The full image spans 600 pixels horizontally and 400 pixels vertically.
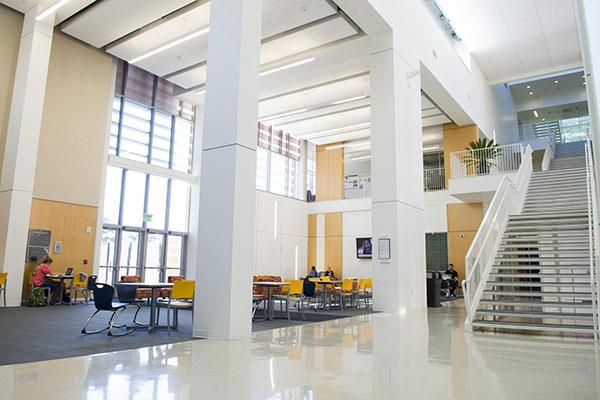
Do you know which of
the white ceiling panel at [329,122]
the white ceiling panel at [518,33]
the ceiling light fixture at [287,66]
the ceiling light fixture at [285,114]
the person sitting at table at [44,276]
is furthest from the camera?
the white ceiling panel at [329,122]

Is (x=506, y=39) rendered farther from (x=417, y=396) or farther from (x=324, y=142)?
(x=417, y=396)

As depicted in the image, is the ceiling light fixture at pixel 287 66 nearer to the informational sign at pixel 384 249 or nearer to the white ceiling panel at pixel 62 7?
the white ceiling panel at pixel 62 7

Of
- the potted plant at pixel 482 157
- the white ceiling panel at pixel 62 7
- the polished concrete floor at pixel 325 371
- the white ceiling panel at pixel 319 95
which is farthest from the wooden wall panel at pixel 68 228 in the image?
the potted plant at pixel 482 157

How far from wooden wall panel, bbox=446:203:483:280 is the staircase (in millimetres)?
4181

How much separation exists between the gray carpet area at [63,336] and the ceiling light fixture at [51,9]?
6263 millimetres

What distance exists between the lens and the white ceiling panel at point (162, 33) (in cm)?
1036

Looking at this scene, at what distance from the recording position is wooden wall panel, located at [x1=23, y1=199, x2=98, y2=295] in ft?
34.7

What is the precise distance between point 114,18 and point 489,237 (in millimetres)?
9491

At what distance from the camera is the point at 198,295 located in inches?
210

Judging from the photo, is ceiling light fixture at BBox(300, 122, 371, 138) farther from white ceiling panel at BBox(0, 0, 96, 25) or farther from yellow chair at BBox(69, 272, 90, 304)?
yellow chair at BBox(69, 272, 90, 304)

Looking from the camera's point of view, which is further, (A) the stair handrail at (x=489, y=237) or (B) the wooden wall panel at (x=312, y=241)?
(B) the wooden wall panel at (x=312, y=241)

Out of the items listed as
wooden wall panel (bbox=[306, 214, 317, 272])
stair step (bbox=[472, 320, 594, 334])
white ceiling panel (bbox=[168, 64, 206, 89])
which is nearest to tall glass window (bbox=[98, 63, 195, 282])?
white ceiling panel (bbox=[168, 64, 206, 89])

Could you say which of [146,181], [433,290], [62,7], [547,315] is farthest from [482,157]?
[62,7]

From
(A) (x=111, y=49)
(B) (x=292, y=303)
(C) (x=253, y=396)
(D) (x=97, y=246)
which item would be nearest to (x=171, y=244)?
(D) (x=97, y=246)
